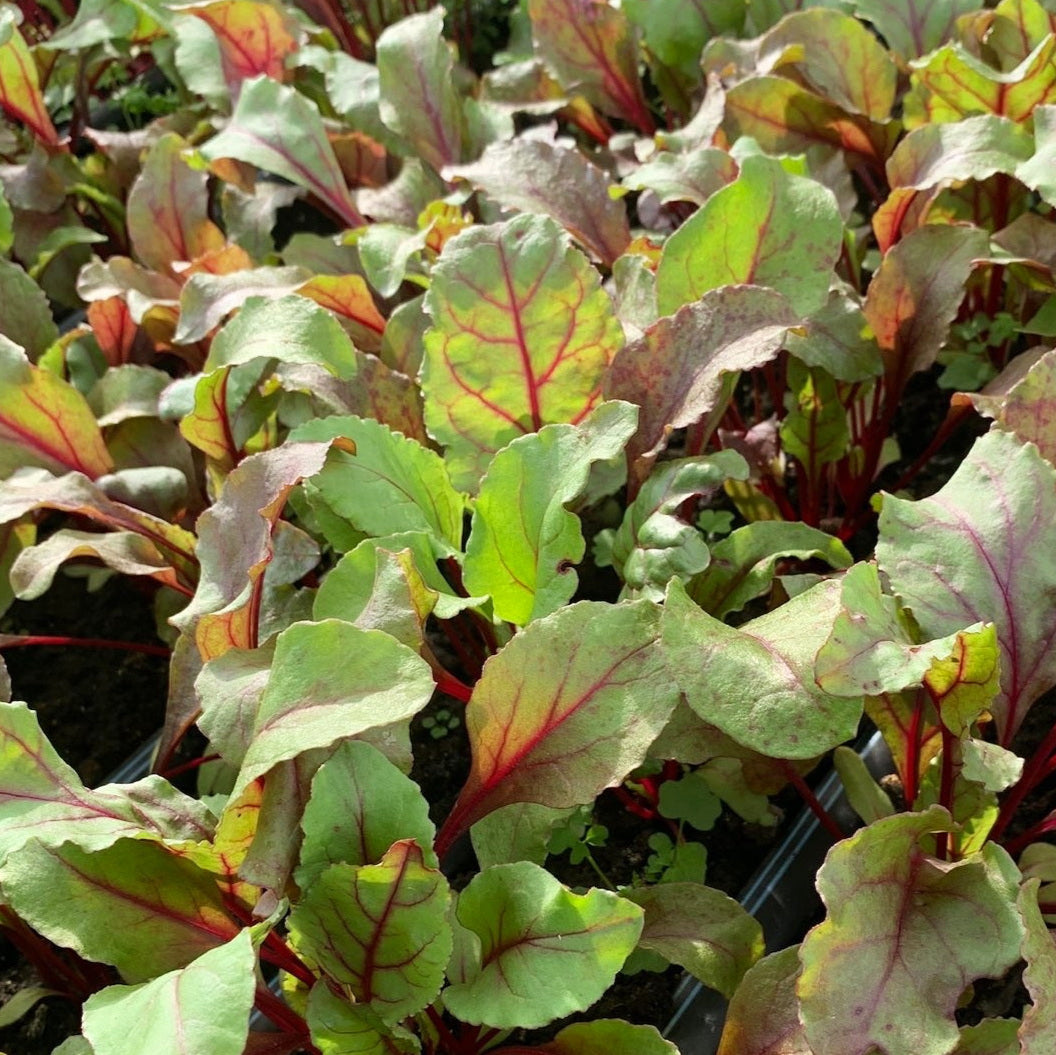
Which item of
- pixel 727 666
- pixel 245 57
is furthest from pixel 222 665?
pixel 245 57

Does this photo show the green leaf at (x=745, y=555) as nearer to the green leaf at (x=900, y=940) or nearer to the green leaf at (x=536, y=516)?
the green leaf at (x=536, y=516)

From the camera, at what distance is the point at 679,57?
1625mm

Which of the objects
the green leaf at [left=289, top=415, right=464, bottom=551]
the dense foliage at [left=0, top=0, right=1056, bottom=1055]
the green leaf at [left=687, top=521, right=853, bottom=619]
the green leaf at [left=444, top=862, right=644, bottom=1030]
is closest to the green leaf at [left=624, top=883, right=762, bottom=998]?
the dense foliage at [left=0, top=0, right=1056, bottom=1055]

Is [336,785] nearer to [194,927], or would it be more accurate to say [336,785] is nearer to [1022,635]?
[194,927]

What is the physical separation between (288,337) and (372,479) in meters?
0.16

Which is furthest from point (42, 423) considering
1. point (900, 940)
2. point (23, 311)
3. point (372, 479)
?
point (900, 940)

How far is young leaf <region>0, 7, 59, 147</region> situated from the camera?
1540mm

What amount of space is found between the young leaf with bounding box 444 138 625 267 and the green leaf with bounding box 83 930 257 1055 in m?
0.82

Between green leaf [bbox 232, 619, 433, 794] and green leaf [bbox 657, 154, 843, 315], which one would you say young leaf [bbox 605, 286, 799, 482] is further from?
green leaf [bbox 232, 619, 433, 794]

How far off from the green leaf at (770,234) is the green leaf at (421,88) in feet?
1.61

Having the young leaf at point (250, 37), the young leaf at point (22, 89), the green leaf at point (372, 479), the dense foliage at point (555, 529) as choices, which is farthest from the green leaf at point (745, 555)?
the young leaf at point (22, 89)

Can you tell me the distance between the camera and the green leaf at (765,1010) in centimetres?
83

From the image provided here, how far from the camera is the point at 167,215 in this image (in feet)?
4.93

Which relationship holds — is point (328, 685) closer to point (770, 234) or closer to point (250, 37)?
point (770, 234)
